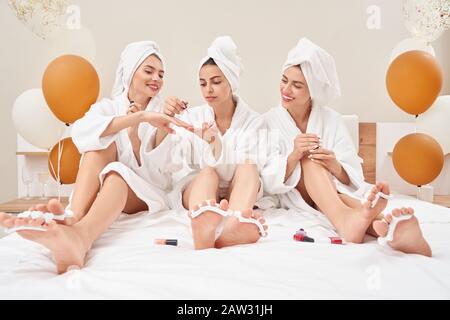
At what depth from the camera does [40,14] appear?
2.23 meters

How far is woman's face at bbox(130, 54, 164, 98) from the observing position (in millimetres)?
1826

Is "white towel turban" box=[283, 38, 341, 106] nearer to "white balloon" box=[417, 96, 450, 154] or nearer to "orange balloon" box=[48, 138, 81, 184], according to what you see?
"white balloon" box=[417, 96, 450, 154]

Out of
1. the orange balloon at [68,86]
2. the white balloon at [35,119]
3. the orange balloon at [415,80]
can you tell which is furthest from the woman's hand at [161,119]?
the orange balloon at [415,80]

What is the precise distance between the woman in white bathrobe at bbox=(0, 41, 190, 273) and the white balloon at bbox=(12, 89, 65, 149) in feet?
1.74

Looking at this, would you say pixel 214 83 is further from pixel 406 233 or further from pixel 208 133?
→ pixel 406 233

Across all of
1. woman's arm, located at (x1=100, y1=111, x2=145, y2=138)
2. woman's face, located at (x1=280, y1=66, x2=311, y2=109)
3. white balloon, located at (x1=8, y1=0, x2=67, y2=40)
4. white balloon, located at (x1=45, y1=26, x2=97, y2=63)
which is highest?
white balloon, located at (x1=8, y1=0, x2=67, y2=40)

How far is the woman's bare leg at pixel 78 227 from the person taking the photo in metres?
0.97

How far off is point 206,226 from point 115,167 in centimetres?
46

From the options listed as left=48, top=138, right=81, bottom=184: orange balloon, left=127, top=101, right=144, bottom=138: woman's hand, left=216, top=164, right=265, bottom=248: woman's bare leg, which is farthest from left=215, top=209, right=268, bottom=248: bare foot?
left=48, top=138, right=81, bottom=184: orange balloon

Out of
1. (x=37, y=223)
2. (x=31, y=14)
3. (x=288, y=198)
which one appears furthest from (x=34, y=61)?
(x=37, y=223)

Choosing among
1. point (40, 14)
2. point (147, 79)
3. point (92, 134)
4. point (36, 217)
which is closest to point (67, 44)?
point (40, 14)

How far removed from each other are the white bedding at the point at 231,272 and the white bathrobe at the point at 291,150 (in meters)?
0.38
